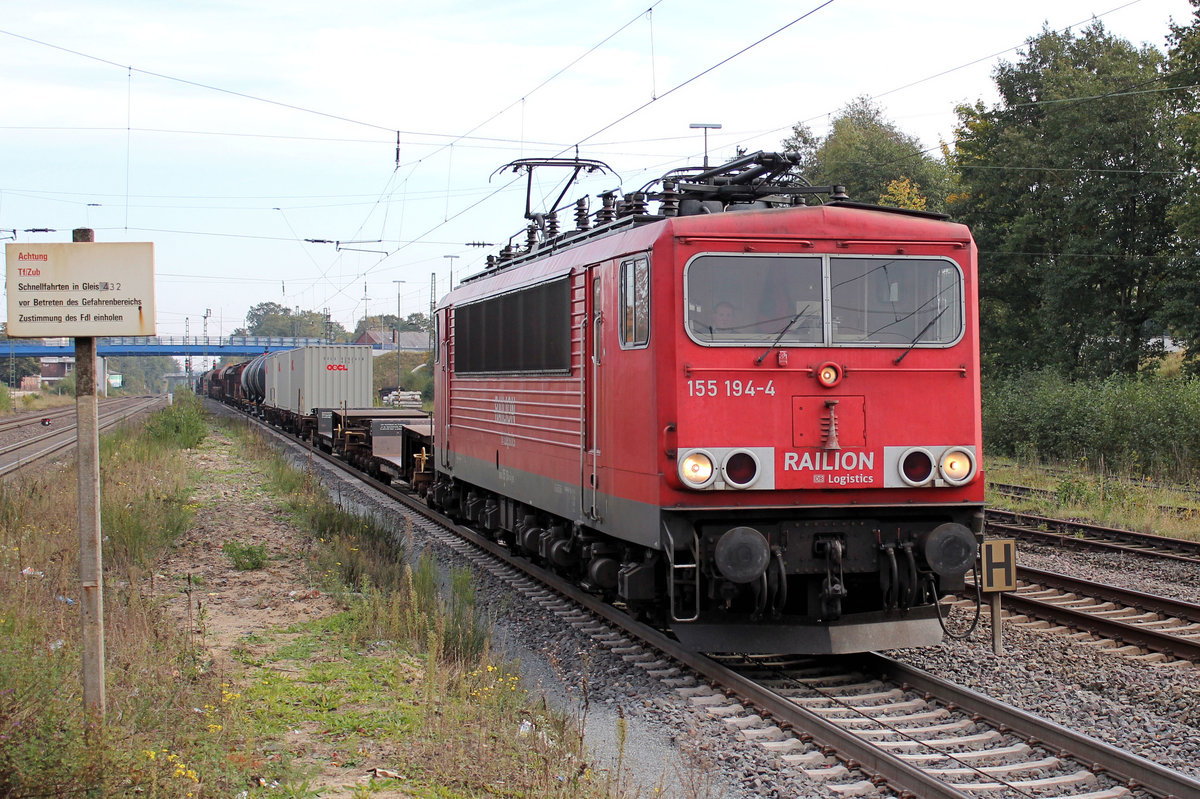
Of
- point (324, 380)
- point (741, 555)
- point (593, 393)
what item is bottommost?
point (741, 555)

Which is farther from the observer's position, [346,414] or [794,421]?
[346,414]

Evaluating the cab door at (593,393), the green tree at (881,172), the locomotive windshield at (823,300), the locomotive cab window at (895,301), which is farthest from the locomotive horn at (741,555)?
the green tree at (881,172)

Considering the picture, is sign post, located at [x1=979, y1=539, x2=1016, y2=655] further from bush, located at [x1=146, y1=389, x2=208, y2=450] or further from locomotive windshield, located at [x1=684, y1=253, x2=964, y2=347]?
bush, located at [x1=146, y1=389, x2=208, y2=450]

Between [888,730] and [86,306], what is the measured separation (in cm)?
495

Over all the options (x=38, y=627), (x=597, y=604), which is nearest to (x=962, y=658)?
(x=597, y=604)

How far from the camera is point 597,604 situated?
9781 millimetres

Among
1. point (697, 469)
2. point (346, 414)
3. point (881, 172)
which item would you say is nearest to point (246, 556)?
point (697, 469)

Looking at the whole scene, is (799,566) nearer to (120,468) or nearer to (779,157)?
(779,157)

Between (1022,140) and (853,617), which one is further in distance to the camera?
(1022,140)

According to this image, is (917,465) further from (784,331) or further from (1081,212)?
(1081,212)

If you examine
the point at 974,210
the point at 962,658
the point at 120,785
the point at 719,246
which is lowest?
the point at 962,658

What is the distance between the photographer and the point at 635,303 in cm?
797

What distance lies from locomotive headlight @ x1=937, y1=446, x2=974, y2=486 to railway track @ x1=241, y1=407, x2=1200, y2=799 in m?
1.35

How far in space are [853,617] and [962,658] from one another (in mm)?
1014
